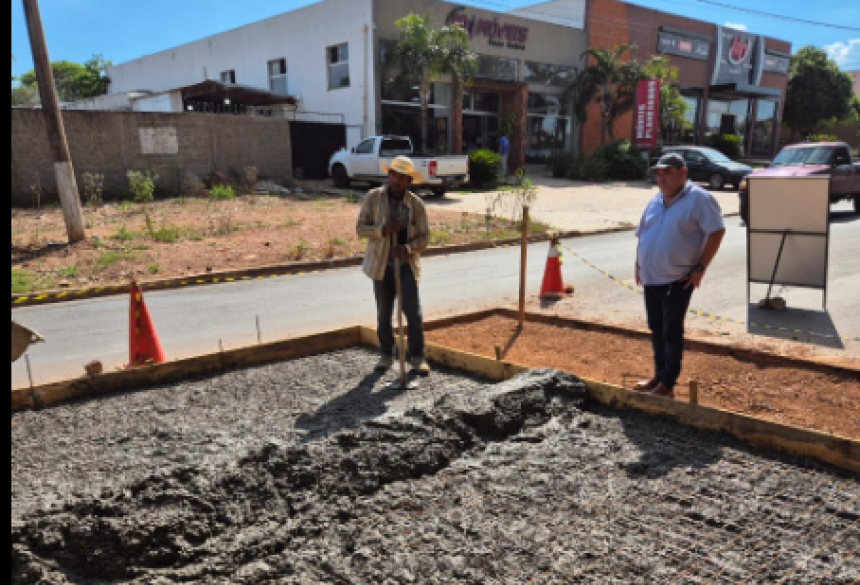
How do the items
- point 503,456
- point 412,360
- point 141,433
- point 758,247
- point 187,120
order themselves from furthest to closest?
1. point 187,120
2. point 758,247
3. point 412,360
4. point 141,433
5. point 503,456

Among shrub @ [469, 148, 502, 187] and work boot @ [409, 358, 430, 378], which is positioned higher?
shrub @ [469, 148, 502, 187]

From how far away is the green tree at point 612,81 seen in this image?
30.4 m

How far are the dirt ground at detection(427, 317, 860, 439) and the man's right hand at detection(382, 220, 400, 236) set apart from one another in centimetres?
165

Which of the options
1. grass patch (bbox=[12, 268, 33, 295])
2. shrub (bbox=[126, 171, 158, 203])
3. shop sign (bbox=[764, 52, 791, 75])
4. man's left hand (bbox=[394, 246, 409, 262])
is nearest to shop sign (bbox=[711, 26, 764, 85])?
shop sign (bbox=[764, 52, 791, 75])

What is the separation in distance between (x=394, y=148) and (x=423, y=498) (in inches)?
719

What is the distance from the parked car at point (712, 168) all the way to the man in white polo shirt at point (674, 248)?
68.5 ft

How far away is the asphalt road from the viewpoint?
6691 millimetres

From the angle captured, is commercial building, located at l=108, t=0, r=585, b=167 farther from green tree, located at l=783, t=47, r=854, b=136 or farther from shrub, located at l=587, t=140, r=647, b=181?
green tree, located at l=783, t=47, r=854, b=136

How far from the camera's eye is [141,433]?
164 inches

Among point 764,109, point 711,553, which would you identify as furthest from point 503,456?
point 764,109

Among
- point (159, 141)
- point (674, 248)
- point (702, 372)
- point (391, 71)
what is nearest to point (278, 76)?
point (391, 71)

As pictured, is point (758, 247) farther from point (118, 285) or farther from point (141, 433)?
point (118, 285)

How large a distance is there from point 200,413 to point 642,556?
10.3 feet

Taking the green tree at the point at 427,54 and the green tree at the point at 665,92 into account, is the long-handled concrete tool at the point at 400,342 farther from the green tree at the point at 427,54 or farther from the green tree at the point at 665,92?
the green tree at the point at 665,92
